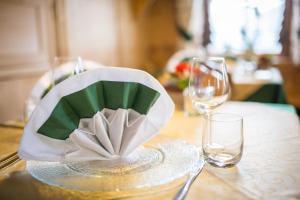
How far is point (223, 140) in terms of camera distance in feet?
2.19

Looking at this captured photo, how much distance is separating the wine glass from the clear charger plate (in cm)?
17

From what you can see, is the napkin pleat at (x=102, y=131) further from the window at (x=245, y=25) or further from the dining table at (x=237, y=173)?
the window at (x=245, y=25)

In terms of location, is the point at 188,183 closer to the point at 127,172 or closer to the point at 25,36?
the point at 127,172

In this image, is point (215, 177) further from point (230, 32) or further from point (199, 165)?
point (230, 32)

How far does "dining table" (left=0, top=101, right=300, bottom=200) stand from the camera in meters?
0.52

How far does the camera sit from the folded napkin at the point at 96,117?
1.92ft

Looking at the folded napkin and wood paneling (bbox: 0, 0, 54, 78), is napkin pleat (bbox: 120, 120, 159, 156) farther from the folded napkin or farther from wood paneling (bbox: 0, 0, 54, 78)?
wood paneling (bbox: 0, 0, 54, 78)

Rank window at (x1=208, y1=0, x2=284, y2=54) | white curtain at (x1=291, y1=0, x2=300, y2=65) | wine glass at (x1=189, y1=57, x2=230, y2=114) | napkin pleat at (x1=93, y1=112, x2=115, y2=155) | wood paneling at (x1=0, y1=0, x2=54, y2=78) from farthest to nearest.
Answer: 1. window at (x1=208, y1=0, x2=284, y2=54)
2. white curtain at (x1=291, y1=0, x2=300, y2=65)
3. wood paneling at (x1=0, y1=0, x2=54, y2=78)
4. wine glass at (x1=189, y1=57, x2=230, y2=114)
5. napkin pleat at (x1=93, y1=112, x2=115, y2=155)

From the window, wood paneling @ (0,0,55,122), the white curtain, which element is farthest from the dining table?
the white curtain

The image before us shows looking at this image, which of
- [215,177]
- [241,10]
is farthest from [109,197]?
[241,10]

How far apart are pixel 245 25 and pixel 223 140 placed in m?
4.04

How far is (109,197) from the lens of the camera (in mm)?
510

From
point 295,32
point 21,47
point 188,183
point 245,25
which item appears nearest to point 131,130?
point 188,183

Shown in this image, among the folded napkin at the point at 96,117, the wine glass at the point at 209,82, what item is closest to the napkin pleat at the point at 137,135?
the folded napkin at the point at 96,117
